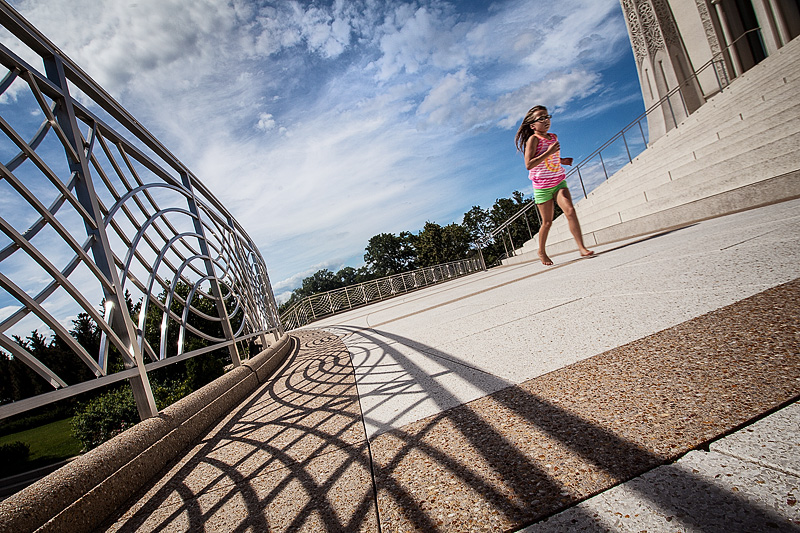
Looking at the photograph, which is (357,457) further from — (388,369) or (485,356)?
(388,369)

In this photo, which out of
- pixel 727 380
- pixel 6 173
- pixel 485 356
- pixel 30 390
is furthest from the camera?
pixel 30 390

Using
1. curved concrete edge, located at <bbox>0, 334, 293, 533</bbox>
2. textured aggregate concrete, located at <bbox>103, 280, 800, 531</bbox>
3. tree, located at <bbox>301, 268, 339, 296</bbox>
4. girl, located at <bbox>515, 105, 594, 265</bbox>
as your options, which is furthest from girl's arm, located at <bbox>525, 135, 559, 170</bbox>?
tree, located at <bbox>301, 268, 339, 296</bbox>

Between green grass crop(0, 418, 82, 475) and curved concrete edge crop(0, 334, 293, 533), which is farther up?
curved concrete edge crop(0, 334, 293, 533)

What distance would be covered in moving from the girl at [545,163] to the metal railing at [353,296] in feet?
49.8

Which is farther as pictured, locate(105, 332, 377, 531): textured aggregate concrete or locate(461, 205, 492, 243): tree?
locate(461, 205, 492, 243): tree

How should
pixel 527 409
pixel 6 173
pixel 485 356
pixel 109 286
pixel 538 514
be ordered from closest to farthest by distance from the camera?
pixel 538 514 < pixel 527 409 < pixel 6 173 < pixel 109 286 < pixel 485 356

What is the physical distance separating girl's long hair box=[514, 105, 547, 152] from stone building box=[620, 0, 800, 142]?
14371mm

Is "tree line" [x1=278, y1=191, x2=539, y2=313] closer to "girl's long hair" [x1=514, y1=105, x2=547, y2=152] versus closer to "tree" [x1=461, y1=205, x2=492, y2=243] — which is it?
"tree" [x1=461, y1=205, x2=492, y2=243]

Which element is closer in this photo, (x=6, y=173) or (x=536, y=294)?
(x=6, y=173)

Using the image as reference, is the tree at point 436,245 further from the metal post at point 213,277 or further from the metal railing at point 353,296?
the metal post at point 213,277

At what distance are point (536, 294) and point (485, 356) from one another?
6.08ft

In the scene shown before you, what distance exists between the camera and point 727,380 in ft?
3.80

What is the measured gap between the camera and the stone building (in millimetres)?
16062

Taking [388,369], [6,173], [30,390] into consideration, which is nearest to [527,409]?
[388,369]
